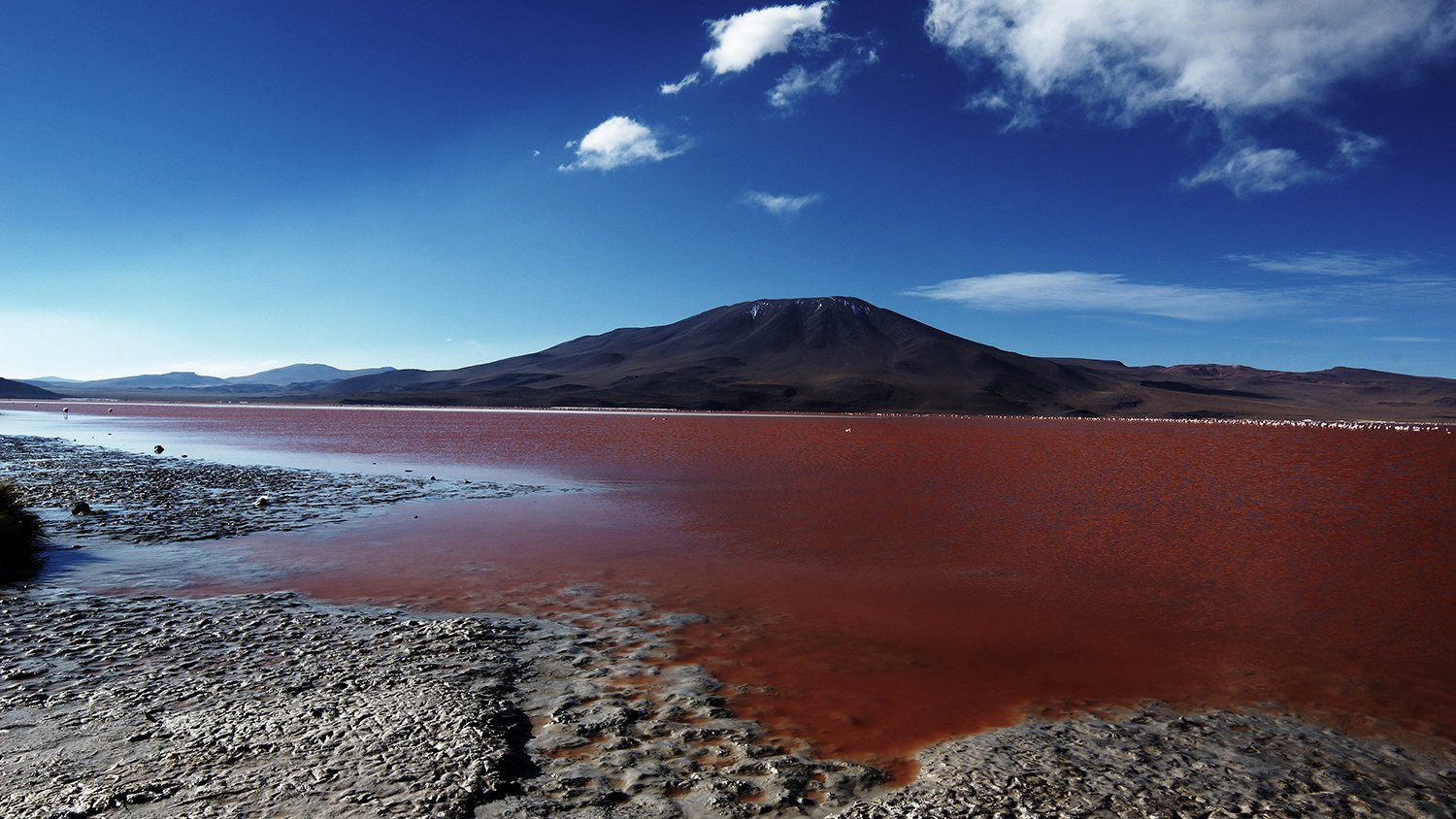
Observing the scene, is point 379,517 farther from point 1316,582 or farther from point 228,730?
point 1316,582

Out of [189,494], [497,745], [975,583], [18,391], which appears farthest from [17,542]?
[18,391]

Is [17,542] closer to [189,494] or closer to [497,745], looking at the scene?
[189,494]

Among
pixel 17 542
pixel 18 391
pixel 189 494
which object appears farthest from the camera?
pixel 18 391

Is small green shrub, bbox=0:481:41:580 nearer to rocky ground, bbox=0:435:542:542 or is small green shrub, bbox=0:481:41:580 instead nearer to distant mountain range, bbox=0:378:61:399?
rocky ground, bbox=0:435:542:542

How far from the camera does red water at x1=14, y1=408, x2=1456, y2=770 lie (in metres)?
6.86

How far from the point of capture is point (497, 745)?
16.8 feet

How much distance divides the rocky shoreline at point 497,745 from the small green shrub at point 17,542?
2.40 metres

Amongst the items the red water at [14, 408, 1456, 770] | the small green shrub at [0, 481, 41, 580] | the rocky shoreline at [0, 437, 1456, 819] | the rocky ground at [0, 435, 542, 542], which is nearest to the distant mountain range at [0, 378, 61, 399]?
the rocky ground at [0, 435, 542, 542]

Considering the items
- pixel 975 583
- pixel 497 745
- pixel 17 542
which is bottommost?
pixel 975 583

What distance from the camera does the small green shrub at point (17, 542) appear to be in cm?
1008

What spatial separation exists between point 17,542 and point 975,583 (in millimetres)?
13062

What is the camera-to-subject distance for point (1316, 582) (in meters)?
11.5

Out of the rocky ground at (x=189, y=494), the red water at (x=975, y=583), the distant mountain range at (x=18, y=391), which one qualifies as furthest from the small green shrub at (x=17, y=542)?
the distant mountain range at (x=18, y=391)

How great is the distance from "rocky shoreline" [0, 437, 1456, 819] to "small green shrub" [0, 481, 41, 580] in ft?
7.86
